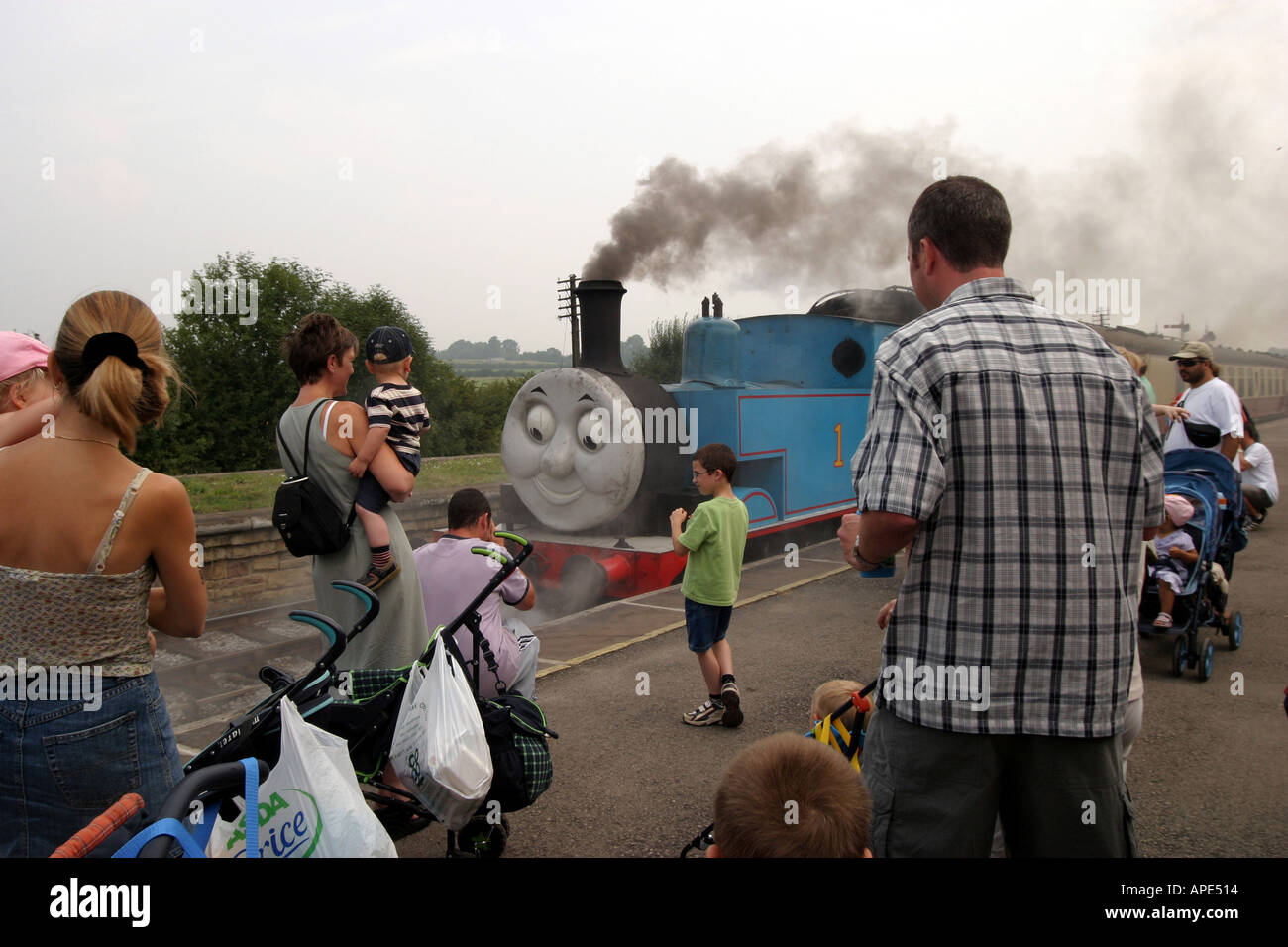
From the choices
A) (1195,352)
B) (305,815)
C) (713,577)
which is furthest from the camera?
(1195,352)

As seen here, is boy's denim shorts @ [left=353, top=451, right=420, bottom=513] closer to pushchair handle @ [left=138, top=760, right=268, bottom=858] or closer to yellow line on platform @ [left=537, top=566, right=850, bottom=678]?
Result: pushchair handle @ [left=138, top=760, right=268, bottom=858]

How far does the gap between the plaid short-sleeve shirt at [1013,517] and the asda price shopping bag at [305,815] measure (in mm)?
1030

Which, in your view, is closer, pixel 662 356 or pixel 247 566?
pixel 247 566

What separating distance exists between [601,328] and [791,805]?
6683 millimetres

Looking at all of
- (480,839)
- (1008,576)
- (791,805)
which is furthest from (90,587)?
(1008,576)

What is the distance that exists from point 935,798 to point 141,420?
1762 millimetres

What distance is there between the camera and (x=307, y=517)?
287 cm

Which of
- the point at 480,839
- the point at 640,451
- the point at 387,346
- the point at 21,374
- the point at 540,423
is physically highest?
the point at 387,346

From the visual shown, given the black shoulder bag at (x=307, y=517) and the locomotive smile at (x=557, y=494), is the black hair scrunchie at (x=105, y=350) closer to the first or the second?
the black shoulder bag at (x=307, y=517)

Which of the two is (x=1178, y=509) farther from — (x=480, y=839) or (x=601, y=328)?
(x=601, y=328)

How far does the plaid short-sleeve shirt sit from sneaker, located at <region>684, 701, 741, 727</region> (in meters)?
2.65

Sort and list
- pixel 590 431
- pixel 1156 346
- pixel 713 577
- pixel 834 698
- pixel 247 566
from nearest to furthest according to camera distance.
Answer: pixel 834 698, pixel 713 577, pixel 590 431, pixel 247 566, pixel 1156 346

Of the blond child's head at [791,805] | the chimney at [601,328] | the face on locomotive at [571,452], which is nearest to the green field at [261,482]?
the face on locomotive at [571,452]

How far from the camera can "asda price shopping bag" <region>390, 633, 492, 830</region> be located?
2.26m
